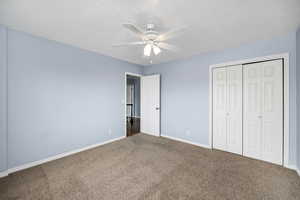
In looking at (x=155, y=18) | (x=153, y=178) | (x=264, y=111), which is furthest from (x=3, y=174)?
(x=264, y=111)

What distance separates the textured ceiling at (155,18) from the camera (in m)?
1.53

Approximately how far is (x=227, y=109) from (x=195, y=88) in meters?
0.92

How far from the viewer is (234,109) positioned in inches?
110

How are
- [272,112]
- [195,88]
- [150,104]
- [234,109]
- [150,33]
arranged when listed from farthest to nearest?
[150,104] < [195,88] < [234,109] < [272,112] < [150,33]

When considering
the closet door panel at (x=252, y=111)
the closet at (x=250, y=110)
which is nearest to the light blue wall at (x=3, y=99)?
the closet at (x=250, y=110)

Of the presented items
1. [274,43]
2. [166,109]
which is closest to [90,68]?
[166,109]

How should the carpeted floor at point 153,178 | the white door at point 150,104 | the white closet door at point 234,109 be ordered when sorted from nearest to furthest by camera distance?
the carpeted floor at point 153,178
the white closet door at point 234,109
the white door at point 150,104

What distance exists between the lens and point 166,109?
398 cm

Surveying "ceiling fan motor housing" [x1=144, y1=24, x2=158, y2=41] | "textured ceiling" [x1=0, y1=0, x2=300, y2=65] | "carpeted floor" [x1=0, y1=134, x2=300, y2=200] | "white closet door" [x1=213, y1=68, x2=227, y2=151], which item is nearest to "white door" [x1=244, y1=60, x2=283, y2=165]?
"carpeted floor" [x1=0, y1=134, x2=300, y2=200]

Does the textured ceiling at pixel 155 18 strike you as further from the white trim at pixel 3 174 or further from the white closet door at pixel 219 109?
the white trim at pixel 3 174

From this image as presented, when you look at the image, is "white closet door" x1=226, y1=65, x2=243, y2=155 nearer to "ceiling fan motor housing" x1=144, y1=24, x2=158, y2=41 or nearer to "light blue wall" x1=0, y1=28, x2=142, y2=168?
"ceiling fan motor housing" x1=144, y1=24, x2=158, y2=41

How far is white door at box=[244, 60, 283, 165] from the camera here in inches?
90.5

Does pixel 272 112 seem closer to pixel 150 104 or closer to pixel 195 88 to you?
pixel 195 88

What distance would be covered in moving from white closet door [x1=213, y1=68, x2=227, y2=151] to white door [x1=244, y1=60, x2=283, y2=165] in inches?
15.7
